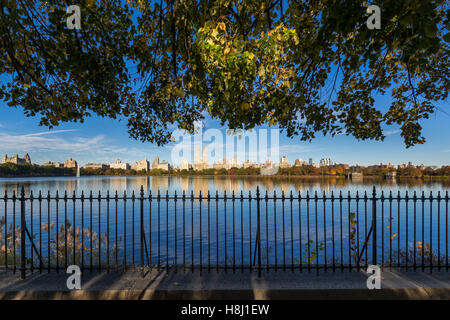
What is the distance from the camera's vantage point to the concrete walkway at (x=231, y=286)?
15.4ft

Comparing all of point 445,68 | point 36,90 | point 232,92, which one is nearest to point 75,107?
point 36,90

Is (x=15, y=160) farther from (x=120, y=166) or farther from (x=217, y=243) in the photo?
(x=217, y=243)

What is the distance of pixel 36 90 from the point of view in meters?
6.52

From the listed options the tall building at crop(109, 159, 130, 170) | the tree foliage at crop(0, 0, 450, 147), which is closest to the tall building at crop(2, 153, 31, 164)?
the tall building at crop(109, 159, 130, 170)

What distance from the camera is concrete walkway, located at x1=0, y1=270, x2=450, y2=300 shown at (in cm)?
469

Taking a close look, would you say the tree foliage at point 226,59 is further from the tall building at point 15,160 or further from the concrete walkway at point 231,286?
the tall building at point 15,160

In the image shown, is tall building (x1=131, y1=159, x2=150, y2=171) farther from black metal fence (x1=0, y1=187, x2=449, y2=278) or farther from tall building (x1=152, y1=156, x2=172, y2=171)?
black metal fence (x1=0, y1=187, x2=449, y2=278)

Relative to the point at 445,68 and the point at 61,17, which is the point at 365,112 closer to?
the point at 445,68

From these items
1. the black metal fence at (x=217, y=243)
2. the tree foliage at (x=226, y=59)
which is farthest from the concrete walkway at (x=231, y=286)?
the tree foliage at (x=226, y=59)

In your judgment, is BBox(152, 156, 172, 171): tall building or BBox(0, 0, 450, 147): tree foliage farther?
BBox(152, 156, 172, 171): tall building
